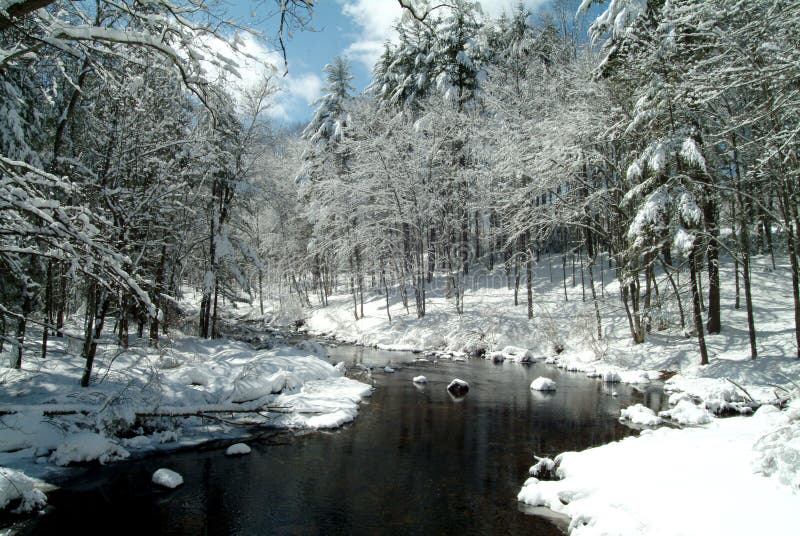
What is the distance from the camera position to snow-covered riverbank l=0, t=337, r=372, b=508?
7961 millimetres

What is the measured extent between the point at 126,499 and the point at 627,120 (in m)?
17.4

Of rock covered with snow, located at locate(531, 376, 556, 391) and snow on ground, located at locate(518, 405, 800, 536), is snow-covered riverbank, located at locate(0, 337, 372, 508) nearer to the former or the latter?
rock covered with snow, located at locate(531, 376, 556, 391)

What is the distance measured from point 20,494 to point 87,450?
171 cm

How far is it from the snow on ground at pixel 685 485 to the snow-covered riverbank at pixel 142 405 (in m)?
5.56

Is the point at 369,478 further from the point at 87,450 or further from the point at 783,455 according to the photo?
the point at 783,455

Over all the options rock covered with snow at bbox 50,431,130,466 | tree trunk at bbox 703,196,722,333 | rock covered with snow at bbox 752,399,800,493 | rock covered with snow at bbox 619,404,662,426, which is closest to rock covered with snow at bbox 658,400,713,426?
rock covered with snow at bbox 619,404,662,426

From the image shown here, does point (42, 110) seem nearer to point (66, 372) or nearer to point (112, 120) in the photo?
point (112, 120)

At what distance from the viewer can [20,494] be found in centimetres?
636

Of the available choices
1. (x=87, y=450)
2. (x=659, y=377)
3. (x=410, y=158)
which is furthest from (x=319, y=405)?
(x=410, y=158)

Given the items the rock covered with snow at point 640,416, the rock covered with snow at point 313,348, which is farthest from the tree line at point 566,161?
the rock covered with snow at point 313,348

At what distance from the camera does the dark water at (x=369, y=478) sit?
20.7 ft

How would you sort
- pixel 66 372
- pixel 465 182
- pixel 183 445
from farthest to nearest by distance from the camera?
pixel 465 182, pixel 66 372, pixel 183 445

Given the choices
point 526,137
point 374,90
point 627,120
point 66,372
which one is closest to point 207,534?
point 66,372

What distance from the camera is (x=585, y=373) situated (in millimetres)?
16672
